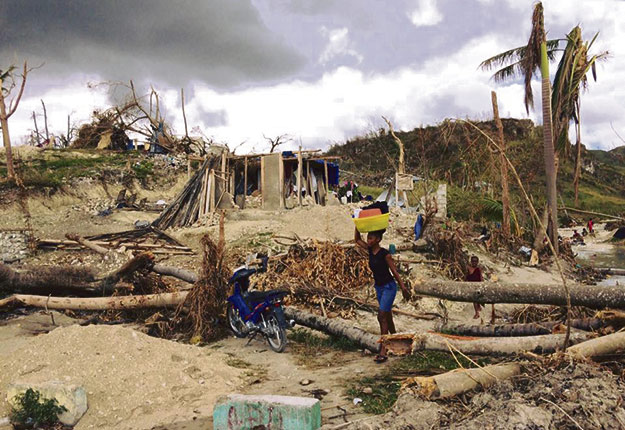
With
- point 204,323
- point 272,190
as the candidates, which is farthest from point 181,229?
point 204,323

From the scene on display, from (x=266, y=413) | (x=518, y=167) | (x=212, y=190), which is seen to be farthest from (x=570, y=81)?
(x=266, y=413)

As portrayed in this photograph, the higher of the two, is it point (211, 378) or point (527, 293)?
point (527, 293)

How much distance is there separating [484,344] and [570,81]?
46.5 feet

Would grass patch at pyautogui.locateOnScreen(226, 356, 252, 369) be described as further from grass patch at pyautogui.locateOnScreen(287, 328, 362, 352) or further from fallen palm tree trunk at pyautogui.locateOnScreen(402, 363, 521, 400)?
fallen palm tree trunk at pyautogui.locateOnScreen(402, 363, 521, 400)

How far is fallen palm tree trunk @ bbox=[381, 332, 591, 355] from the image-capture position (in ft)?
13.4

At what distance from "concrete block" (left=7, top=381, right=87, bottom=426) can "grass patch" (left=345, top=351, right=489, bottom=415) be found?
246 centimetres

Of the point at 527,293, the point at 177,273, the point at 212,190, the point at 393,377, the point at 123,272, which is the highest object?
the point at 212,190

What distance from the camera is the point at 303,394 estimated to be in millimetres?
4332

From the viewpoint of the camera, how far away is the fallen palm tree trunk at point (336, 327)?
564 cm

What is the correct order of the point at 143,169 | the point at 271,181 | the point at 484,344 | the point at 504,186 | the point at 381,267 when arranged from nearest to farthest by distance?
1. the point at 484,344
2. the point at 381,267
3. the point at 504,186
4. the point at 271,181
5. the point at 143,169

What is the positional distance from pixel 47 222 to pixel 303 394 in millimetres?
16735

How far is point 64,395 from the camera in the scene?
4.12m

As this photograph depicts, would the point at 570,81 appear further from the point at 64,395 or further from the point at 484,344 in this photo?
the point at 64,395

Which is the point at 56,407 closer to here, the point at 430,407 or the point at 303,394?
the point at 303,394
